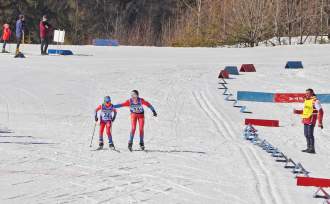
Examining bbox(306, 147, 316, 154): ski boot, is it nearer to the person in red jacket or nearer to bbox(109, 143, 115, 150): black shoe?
the person in red jacket

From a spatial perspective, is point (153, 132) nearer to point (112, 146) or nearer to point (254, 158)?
point (112, 146)

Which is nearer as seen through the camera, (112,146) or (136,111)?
(136,111)

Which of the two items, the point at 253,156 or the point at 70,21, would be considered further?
the point at 70,21

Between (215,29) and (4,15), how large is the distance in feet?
82.8

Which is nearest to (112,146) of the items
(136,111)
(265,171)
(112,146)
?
(112,146)

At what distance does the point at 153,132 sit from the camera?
2058 cm

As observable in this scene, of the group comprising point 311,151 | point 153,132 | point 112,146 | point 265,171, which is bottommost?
point 265,171

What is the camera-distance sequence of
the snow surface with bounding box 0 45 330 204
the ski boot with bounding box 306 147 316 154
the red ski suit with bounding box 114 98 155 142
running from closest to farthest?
the snow surface with bounding box 0 45 330 204 < the red ski suit with bounding box 114 98 155 142 < the ski boot with bounding box 306 147 316 154

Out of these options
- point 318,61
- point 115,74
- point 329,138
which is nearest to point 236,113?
point 329,138

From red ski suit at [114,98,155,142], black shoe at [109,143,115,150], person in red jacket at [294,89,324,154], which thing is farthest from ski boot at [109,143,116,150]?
person in red jacket at [294,89,324,154]

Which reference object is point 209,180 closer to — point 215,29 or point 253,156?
A: point 253,156

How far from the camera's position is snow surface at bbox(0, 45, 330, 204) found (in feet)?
46.0

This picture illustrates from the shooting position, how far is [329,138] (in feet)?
70.5

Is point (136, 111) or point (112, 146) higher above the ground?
point (136, 111)
